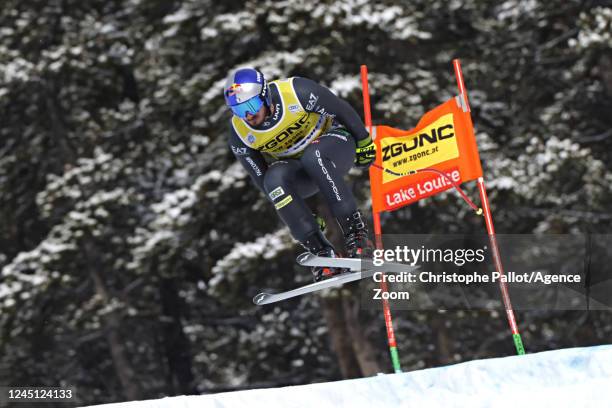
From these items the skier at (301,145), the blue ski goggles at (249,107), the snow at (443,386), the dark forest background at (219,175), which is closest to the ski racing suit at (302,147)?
the skier at (301,145)

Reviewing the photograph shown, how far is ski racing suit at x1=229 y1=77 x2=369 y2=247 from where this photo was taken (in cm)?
639

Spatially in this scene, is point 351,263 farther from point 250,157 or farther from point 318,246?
point 250,157

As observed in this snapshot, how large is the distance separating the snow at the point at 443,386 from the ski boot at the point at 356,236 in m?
1.13

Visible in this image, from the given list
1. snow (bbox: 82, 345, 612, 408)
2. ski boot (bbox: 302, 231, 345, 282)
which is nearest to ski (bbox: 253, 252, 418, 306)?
ski boot (bbox: 302, 231, 345, 282)

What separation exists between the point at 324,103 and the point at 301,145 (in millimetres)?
398

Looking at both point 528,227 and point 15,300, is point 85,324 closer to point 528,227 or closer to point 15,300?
point 15,300

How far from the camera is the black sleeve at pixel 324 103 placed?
20.9ft

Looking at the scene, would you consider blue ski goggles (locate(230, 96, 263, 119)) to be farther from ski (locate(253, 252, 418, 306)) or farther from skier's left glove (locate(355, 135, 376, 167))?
ski (locate(253, 252, 418, 306))

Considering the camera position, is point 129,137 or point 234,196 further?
point 129,137

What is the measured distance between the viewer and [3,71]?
52.3ft

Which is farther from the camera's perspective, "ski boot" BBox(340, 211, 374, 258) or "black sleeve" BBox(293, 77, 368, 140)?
"ski boot" BBox(340, 211, 374, 258)

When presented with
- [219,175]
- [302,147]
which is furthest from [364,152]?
[219,175]

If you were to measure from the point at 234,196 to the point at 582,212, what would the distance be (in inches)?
223

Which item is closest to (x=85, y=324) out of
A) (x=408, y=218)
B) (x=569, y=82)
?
(x=408, y=218)
